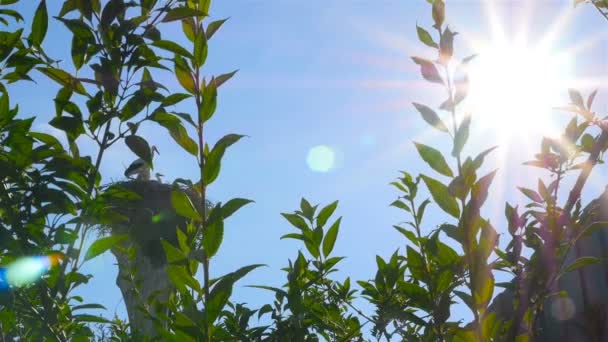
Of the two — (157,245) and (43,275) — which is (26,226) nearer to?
(43,275)

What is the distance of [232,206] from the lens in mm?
1048

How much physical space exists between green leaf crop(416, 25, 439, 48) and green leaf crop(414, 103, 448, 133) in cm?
12

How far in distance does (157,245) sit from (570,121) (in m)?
19.0

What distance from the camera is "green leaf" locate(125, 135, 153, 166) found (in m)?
1.42

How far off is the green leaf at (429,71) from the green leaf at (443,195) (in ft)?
0.54

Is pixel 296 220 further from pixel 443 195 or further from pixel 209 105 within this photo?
pixel 443 195

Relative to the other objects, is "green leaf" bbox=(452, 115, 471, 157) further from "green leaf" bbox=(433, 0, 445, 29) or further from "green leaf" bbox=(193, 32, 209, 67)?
"green leaf" bbox=(193, 32, 209, 67)

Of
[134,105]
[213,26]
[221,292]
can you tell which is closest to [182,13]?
[213,26]

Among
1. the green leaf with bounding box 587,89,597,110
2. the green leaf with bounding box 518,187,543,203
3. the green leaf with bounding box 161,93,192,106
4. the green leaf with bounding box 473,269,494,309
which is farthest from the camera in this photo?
the green leaf with bounding box 161,93,192,106

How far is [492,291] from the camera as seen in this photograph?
2.51ft

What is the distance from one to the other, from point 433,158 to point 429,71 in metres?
0.14

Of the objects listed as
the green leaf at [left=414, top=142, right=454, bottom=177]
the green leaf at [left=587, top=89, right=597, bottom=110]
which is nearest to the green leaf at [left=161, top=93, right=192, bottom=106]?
the green leaf at [left=414, top=142, right=454, bottom=177]

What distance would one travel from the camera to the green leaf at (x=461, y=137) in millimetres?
789

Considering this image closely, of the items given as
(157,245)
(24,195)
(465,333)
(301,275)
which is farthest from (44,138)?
(157,245)
